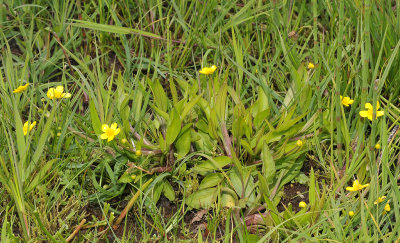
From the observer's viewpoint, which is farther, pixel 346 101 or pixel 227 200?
pixel 346 101

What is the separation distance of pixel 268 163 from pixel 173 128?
1.21 ft

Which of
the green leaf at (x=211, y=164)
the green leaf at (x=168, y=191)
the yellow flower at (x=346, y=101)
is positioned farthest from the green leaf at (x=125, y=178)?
the yellow flower at (x=346, y=101)

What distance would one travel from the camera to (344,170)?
6.20ft

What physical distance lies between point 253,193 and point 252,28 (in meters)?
1.00

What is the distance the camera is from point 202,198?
1858 millimetres

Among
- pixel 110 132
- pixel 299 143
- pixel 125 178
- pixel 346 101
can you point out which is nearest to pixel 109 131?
pixel 110 132

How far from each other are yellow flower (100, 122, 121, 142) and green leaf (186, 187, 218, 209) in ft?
1.19

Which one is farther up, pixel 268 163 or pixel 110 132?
pixel 110 132

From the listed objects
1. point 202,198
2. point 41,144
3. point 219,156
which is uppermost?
point 41,144

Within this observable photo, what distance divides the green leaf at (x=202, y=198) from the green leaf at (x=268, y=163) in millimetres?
197

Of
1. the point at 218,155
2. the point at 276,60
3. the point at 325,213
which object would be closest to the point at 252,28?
the point at 276,60

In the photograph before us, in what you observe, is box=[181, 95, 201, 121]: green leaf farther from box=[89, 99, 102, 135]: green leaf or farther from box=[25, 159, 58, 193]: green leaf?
box=[25, 159, 58, 193]: green leaf

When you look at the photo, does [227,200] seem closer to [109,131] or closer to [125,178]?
[125,178]

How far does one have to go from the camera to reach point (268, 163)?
1.83 metres
